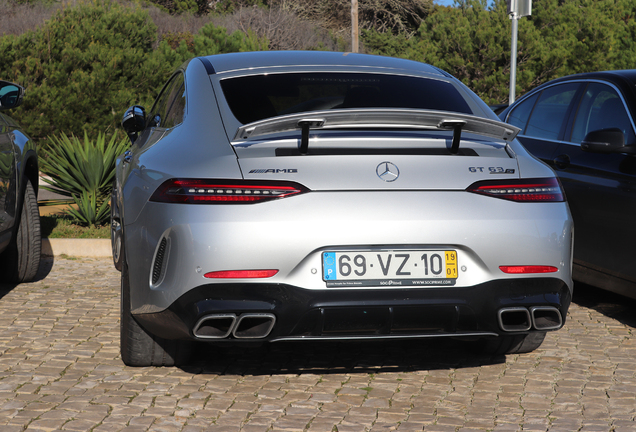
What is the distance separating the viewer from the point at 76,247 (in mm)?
7352

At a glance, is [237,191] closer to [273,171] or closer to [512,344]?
[273,171]

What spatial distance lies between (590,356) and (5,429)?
9.95 feet

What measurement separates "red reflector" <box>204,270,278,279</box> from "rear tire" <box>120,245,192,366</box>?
2.77ft

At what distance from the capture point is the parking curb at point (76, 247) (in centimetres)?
733

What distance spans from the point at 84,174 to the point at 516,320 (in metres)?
6.23

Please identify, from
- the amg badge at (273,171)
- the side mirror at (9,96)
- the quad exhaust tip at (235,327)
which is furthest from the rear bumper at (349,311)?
the side mirror at (9,96)

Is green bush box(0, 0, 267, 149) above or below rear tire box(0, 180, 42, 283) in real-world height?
above

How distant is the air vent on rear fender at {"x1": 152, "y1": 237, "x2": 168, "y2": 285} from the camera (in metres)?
3.17

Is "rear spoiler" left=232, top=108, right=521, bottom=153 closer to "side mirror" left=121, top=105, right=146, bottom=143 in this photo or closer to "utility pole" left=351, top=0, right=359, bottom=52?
"side mirror" left=121, top=105, right=146, bottom=143

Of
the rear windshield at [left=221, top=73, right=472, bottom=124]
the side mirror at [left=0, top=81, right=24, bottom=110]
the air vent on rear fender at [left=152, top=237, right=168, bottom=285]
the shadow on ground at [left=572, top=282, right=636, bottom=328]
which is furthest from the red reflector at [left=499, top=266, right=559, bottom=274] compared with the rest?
the side mirror at [left=0, top=81, right=24, bottom=110]

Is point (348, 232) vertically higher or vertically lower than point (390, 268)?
higher

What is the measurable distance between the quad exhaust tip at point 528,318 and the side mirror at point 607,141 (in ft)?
5.94

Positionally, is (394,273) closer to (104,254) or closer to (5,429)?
(5,429)

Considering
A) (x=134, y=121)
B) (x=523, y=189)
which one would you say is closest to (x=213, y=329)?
(x=523, y=189)
